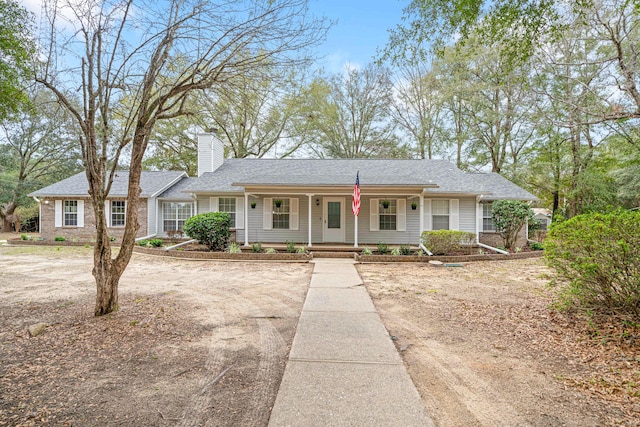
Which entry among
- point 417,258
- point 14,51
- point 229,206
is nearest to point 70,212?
point 229,206

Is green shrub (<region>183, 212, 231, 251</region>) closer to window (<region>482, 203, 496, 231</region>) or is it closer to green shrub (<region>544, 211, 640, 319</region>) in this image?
green shrub (<region>544, 211, 640, 319</region>)

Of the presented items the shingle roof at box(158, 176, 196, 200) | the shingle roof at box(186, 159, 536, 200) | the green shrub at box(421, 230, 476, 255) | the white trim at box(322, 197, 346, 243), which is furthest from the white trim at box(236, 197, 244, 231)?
the green shrub at box(421, 230, 476, 255)

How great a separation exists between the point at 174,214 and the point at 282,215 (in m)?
6.20

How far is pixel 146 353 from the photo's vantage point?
133 inches

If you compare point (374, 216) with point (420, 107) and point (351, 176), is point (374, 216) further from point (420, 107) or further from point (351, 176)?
point (420, 107)

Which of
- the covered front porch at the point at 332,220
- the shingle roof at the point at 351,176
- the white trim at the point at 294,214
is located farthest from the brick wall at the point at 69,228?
the white trim at the point at 294,214

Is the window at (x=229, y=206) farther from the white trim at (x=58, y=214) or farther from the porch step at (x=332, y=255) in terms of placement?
the white trim at (x=58, y=214)

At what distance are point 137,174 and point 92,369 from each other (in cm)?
253

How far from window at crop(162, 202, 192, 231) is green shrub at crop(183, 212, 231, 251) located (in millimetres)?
4878

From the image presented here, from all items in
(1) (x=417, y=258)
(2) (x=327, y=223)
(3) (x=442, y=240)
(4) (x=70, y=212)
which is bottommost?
(1) (x=417, y=258)

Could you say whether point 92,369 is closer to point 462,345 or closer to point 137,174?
point 137,174

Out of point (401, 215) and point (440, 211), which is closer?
point (401, 215)

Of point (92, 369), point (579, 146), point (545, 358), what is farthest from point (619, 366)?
point (579, 146)

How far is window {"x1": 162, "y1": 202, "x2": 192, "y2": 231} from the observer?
15852mm
